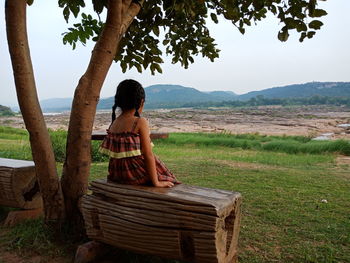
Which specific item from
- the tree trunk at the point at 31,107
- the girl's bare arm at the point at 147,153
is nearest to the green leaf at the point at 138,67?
the tree trunk at the point at 31,107

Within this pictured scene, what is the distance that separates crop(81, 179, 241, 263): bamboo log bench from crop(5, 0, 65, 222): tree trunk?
594 millimetres

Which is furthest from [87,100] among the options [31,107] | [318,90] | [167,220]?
[318,90]

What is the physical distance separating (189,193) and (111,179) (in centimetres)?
73

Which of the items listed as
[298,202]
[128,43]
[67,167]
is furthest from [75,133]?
[298,202]

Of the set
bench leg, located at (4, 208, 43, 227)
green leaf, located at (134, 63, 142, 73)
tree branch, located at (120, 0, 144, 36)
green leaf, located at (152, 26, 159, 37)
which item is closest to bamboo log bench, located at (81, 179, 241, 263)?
bench leg, located at (4, 208, 43, 227)

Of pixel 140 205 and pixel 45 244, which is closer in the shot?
pixel 140 205

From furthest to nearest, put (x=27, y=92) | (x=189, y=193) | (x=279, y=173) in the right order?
1. (x=279, y=173)
2. (x=27, y=92)
3. (x=189, y=193)

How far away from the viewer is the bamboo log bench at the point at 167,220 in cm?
226

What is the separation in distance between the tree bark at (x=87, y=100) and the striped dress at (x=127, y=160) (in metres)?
0.52

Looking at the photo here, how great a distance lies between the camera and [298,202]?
17.0 feet

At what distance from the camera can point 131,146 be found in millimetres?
2668

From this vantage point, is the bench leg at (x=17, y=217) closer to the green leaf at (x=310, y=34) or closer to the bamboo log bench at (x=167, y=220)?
the bamboo log bench at (x=167, y=220)

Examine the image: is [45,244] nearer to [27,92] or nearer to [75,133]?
[75,133]

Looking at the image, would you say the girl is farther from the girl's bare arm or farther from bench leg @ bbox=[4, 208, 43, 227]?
bench leg @ bbox=[4, 208, 43, 227]
